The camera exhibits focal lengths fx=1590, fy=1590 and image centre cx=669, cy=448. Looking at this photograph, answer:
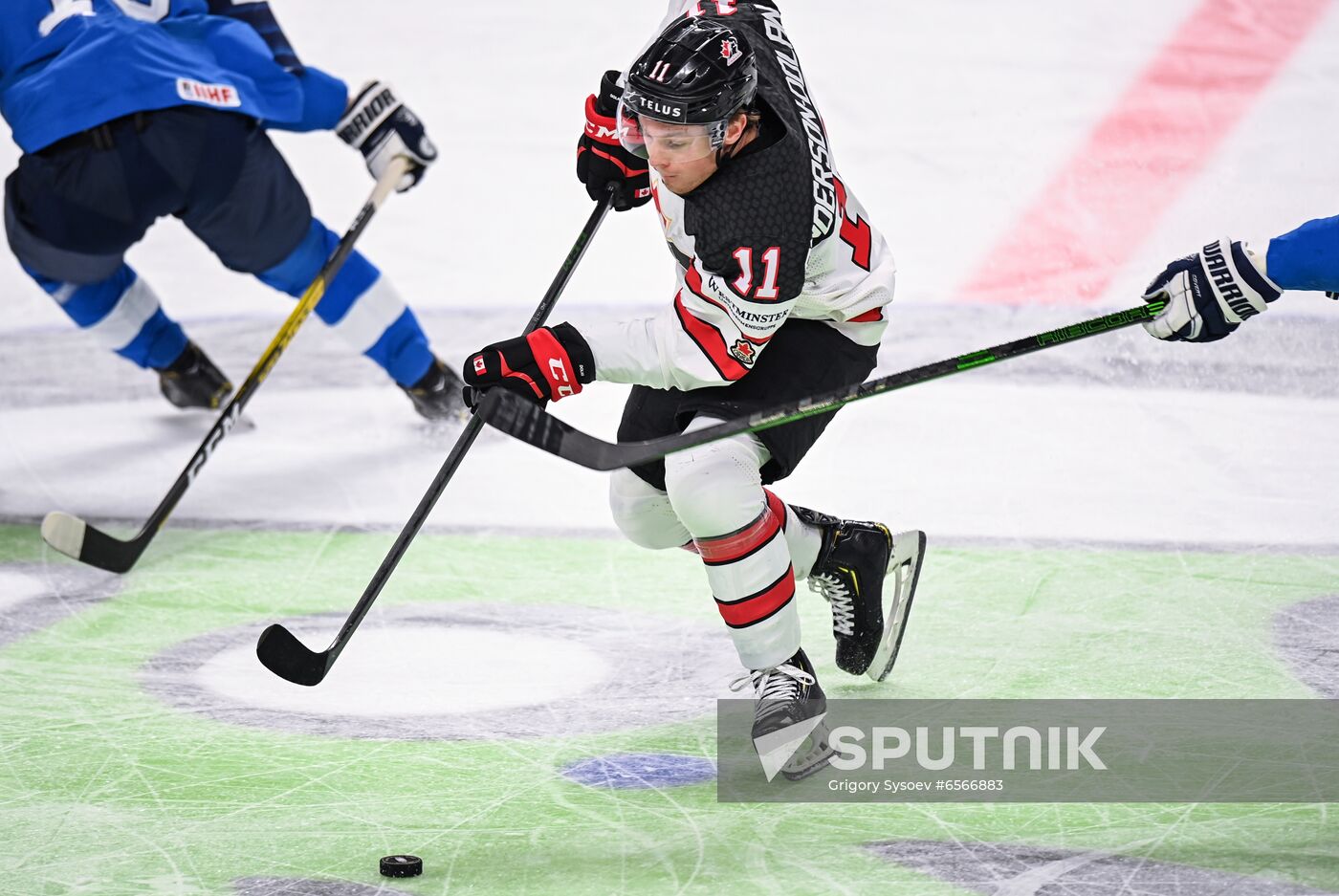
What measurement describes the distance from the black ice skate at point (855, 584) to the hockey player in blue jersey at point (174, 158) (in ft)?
5.43

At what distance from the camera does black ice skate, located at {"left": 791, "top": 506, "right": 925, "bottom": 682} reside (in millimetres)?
2436

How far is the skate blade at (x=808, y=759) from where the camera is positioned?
2.15m

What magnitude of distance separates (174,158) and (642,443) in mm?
1711

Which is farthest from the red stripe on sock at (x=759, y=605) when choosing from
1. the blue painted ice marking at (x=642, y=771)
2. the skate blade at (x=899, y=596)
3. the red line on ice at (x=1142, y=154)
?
the red line on ice at (x=1142, y=154)

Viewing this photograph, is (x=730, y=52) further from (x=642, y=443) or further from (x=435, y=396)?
(x=435, y=396)

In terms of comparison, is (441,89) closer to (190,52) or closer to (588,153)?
(190,52)

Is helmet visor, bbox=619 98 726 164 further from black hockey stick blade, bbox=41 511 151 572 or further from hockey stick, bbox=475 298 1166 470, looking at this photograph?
black hockey stick blade, bbox=41 511 151 572

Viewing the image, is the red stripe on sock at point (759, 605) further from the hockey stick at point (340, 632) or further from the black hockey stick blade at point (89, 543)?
the black hockey stick blade at point (89, 543)

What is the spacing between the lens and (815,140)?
2182 millimetres

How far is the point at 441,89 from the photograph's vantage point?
550cm

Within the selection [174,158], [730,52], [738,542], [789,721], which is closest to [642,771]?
[789,721]

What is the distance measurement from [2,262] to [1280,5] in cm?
424

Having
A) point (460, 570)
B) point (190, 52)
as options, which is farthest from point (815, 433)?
point (190, 52)

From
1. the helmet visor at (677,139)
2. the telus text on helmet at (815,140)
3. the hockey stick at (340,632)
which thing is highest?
the helmet visor at (677,139)
